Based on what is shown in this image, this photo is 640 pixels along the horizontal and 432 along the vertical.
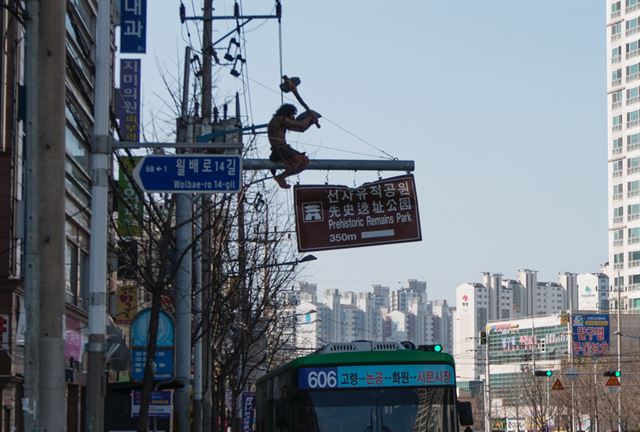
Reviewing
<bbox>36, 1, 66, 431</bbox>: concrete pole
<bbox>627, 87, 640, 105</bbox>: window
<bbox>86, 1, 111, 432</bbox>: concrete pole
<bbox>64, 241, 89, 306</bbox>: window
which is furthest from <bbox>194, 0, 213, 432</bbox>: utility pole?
<bbox>627, 87, 640, 105</bbox>: window

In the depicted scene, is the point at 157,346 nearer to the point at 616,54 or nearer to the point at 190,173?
the point at 190,173

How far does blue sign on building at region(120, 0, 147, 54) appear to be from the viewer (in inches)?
1259

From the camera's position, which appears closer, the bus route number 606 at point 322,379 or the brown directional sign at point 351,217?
the bus route number 606 at point 322,379

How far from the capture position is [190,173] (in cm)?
1494

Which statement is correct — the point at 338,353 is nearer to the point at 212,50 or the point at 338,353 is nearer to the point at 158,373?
the point at 158,373

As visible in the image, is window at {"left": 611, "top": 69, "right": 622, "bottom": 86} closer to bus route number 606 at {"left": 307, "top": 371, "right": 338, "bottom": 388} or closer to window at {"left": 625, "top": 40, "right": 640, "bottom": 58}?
window at {"left": 625, "top": 40, "right": 640, "bottom": 58}

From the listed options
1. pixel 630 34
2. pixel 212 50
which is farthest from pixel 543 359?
pixel 212 50

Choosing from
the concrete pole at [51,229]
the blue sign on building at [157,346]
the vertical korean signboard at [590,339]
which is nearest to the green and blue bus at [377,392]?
the blue sign on building at [157,346]

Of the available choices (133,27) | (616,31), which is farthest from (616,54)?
(133,27)

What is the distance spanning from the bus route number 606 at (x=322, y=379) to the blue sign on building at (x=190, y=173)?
5.54 m

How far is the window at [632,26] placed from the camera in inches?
5285

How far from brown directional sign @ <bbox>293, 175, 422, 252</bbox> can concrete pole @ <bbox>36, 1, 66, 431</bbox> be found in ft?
29.9

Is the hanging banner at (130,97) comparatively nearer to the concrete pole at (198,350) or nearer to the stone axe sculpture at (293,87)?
the concrete pole at (198,350)

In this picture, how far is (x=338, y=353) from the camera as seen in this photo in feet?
65.5
